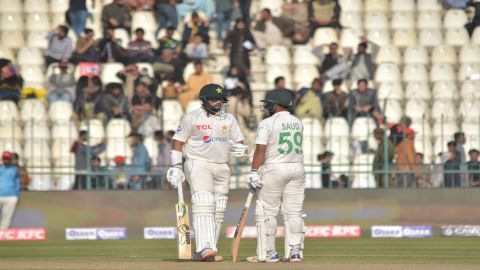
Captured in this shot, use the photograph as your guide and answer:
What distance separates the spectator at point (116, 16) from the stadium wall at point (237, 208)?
5.68 m

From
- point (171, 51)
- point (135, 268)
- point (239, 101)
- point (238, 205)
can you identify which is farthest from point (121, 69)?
point (135, 268)

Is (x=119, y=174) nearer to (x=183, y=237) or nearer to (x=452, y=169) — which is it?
(x=452, y=169)

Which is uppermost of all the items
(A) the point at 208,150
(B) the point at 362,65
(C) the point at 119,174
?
(B) the point at 362,65

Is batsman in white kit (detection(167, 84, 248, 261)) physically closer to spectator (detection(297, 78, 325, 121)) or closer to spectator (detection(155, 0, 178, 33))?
spectator (detection(297, 78, 325, 121))

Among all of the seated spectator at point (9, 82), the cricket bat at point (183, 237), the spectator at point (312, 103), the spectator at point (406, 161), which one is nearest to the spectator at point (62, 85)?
the seated spectator at point (9, 82)

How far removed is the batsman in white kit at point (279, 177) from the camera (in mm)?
15570

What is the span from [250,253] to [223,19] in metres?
11.3

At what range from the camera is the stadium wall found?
80.7 feet

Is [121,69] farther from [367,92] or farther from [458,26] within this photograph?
[458,26]

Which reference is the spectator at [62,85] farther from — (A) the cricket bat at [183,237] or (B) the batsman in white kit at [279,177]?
(B) the batsman in white kit at [279,177]

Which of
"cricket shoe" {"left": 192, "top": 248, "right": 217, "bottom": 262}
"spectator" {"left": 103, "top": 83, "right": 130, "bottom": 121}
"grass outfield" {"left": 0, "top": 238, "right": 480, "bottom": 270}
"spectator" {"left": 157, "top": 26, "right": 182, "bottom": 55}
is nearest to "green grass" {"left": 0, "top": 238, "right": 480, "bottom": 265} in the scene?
"grass outfield" {"left": 0, "top": 238, "right": 480, "bottom": 270}

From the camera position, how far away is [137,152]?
984 inches

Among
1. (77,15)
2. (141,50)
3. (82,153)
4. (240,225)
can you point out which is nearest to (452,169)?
(82,153)

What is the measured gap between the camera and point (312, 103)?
2605 centimetres
